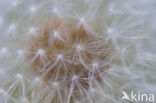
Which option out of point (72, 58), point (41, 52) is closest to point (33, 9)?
point (41, 52)

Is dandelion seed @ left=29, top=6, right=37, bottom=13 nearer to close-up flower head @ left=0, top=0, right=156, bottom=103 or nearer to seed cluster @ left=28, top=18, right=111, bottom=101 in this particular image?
close-up flower head @ left=0, top=0, right=156, bottom=103

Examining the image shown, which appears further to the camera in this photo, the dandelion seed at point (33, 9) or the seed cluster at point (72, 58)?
the dandelion seed at point (33, 9)

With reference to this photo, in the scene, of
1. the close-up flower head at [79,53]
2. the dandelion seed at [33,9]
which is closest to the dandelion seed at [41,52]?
the close-up flower head at [79,53]

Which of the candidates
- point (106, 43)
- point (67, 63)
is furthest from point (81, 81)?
point (106, 43)

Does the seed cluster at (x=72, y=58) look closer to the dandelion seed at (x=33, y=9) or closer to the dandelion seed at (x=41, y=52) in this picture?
the dandelion seed at (x=41, y=52)

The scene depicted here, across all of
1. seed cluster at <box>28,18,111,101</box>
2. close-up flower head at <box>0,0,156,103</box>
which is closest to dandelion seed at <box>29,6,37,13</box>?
close-up flower head at <box>0,0,156,103</box>

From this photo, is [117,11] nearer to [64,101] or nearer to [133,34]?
[133,34]

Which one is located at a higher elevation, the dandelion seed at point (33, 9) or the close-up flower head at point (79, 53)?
the dandelion seed at point (33, 9)

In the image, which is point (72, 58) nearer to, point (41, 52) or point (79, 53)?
point (79, 53)
